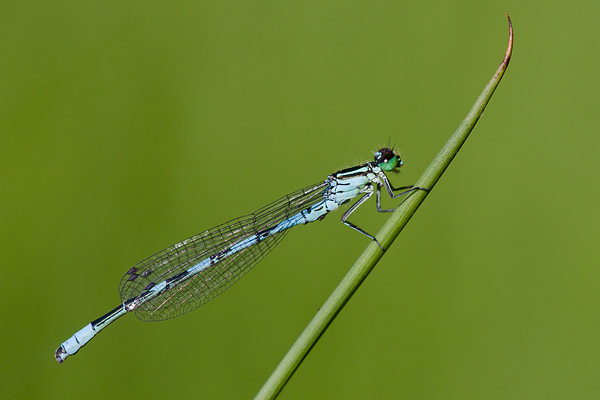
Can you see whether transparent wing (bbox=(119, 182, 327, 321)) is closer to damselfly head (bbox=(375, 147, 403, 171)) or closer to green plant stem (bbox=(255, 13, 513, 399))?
damselfly head (bbox=(375, 147, 403, 171))

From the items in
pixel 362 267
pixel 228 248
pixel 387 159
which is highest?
pixel 228 248

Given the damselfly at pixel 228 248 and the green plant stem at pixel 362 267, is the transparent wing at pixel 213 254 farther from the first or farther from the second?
the green plant stem at pixel 362 267

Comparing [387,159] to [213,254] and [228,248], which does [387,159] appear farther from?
[213,254]

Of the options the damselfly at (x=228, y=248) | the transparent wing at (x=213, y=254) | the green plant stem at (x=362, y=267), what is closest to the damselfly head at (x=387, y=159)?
the damselfly at (x=228, y=248)

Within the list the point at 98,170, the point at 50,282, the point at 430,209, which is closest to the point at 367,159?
the point at 430,209

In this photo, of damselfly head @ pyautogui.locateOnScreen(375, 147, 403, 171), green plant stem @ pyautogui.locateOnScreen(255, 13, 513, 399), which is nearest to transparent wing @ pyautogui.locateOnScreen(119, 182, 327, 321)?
damselfly head @ pyautogui.locateOnScreen(375, 147, 403, 171)

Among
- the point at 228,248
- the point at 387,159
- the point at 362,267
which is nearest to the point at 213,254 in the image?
the point at 228,248
